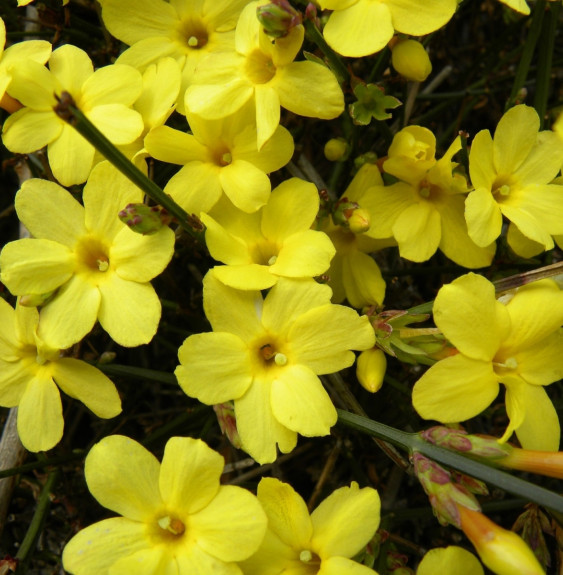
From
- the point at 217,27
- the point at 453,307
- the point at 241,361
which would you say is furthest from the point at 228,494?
the point at 217,27

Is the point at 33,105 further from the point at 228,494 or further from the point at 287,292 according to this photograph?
the point at 228,494


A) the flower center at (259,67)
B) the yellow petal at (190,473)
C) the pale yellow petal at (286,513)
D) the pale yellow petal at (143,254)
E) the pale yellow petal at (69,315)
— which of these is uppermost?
the flower center at (259,67)

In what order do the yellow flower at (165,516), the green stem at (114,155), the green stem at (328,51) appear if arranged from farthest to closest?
the green stem at (328,51)
the yellow flower at (165,516)
the green stem at (114,155)

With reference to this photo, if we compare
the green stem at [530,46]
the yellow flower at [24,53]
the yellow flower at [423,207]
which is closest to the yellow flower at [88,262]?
the yellow flower at [24,53]

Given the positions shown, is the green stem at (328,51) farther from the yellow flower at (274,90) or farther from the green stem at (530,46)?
the green stem at (530,46)

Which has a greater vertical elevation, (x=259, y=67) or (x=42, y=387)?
(x=259, y=67)

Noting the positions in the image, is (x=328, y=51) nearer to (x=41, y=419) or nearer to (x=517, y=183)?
(x=517, y=183)

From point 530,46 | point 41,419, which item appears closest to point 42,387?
point 41,419
